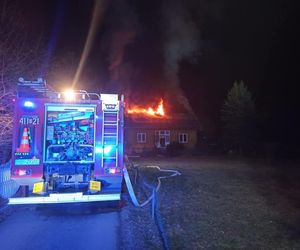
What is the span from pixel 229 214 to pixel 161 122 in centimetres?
3232

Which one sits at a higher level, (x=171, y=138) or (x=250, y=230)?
(x=171, y=138)

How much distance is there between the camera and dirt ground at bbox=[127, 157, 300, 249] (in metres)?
6.54

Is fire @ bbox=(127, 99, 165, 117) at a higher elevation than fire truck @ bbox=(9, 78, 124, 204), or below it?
higher

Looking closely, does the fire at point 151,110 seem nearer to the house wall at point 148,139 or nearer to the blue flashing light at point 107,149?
the house wall at point 148,139

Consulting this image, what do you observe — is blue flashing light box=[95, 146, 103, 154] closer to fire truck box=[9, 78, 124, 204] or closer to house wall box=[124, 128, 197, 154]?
fire truck box=[9, 78, 124, 204]

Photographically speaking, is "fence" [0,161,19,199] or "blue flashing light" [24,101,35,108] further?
"fence" [0,161,19,199]

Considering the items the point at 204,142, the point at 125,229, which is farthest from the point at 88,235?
the point at 204,142

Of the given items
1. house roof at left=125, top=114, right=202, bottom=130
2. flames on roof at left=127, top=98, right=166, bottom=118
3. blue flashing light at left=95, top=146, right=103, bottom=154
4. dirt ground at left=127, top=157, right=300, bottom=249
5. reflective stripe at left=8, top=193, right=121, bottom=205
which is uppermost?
flames on roof at left=127, top=98, right=166, bottom=118

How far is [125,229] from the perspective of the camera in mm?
6992

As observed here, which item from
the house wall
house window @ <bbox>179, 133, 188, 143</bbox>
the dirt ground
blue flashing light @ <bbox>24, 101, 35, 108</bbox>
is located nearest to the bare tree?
blue flashing light @ <bbox>24, 101, 35, 108</bbox>

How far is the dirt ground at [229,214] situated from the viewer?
6.54 metres

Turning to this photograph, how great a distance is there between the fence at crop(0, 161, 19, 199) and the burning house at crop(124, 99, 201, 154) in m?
28.3

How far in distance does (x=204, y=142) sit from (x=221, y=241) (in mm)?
37656

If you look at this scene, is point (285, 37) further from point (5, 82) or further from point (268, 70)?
point (5, 82)
